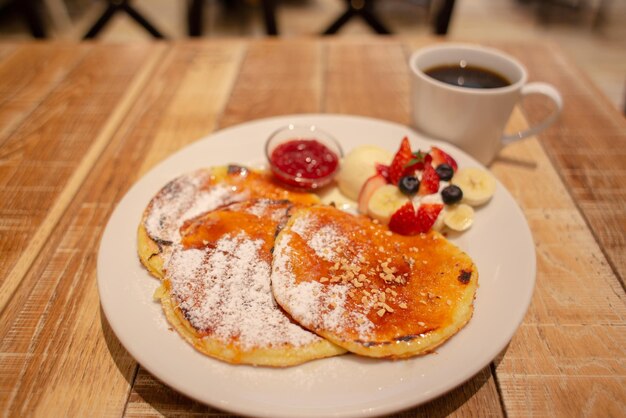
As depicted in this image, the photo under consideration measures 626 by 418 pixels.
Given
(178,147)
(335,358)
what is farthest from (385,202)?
(178,147)

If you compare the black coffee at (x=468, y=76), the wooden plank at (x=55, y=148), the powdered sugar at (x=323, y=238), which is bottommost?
the wooden plank at (x=55, y=148)

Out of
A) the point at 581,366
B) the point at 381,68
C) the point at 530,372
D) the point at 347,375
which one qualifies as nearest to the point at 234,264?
the point at 347,375

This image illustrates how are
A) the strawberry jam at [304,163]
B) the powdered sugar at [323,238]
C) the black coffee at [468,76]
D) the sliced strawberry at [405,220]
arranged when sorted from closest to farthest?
the powdered sugar at [323,238] < the sliced strawberry at [405,220] < the strawberry jam at [304,163] < the black coffee at [468,76]

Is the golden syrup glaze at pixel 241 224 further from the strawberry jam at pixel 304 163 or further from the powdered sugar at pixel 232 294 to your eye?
the strawberry jam at pixel 304 163

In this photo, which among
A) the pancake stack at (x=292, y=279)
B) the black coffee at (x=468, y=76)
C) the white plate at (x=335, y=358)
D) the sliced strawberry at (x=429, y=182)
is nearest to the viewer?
the white plate at (x=335, y=358)

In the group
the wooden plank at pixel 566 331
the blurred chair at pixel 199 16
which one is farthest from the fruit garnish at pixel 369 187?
the blurred chair at pixel 199 16

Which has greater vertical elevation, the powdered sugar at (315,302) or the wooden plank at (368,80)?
the powdered sugar at (315,302)

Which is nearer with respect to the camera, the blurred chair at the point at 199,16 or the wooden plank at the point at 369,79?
the wooden plank at the point at 369,79

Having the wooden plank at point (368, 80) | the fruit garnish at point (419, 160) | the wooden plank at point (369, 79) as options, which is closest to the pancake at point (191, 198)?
the fruit garnish at point (419, 160)
